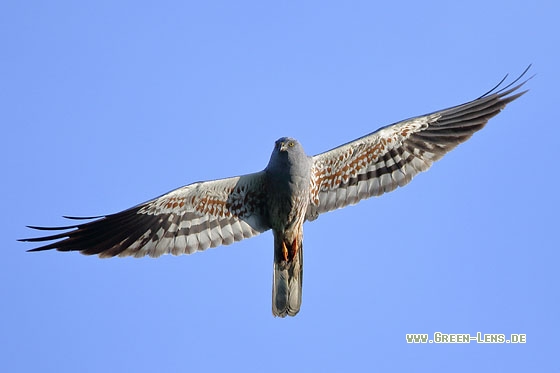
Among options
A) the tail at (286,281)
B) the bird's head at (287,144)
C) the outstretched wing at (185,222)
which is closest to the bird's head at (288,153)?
the bird's head at (287,144)

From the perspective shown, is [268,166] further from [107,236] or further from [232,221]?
[107,236]

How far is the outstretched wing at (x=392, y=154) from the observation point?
14680 mm

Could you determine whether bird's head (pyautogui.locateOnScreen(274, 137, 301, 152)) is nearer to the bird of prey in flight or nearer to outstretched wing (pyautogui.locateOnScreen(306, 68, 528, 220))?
the bird of prey in flight

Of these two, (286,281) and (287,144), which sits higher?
(287,144)

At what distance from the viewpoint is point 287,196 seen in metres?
14.2

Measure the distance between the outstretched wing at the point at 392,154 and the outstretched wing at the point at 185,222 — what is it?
0.98 metres

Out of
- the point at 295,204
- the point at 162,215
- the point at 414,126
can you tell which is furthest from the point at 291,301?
the point at 414,126

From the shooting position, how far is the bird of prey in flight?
46.5ft

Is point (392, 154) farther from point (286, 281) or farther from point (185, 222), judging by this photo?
point (185, 222)

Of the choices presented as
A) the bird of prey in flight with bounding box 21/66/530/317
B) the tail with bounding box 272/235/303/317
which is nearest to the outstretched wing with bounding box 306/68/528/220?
the bird of prey in flight with bounding box 21/66/530/317

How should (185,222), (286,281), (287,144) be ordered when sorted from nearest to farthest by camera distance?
(287,144) < (286,281) < (185,222)

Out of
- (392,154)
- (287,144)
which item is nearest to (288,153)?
(287,144)

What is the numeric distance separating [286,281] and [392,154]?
264 cm

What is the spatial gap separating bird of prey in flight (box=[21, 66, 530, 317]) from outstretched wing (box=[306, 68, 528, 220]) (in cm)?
2
